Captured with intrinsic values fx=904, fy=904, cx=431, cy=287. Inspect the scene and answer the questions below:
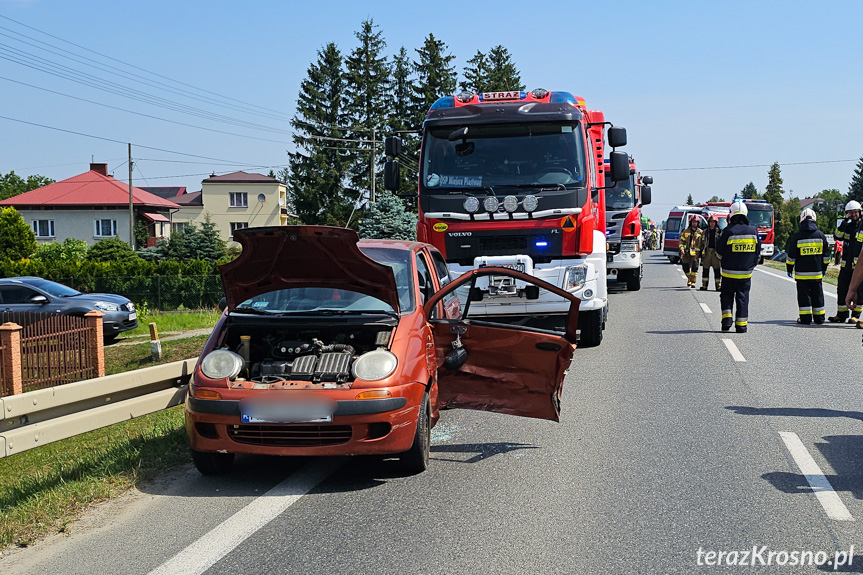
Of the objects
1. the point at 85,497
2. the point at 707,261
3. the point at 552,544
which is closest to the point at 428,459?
the point at 552,544

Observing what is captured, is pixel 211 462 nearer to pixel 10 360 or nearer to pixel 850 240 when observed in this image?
pixel 10 360

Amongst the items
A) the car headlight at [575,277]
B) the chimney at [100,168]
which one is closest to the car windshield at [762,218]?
the car headlight at [575,277]

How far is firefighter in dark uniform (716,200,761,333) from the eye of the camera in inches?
522

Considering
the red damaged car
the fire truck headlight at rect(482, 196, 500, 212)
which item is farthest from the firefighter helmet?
the red damaged car

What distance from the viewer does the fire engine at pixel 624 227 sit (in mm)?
21359

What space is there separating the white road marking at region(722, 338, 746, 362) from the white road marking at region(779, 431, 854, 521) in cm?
418

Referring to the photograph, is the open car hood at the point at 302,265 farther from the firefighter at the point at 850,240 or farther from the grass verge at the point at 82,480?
the firefighter at the point at 850,240

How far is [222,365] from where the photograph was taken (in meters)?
6.07

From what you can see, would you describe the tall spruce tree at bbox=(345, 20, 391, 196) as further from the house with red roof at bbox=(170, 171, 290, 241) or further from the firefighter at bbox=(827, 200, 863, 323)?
the firefighter at bbox=(827, 200, 863, 323)

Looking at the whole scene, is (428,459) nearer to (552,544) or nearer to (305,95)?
(552,544)

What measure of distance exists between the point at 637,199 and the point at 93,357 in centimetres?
1369

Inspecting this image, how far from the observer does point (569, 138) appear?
12008 mm

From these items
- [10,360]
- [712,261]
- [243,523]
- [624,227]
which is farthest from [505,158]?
[712,261]

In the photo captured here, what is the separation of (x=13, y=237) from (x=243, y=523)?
50.3m
